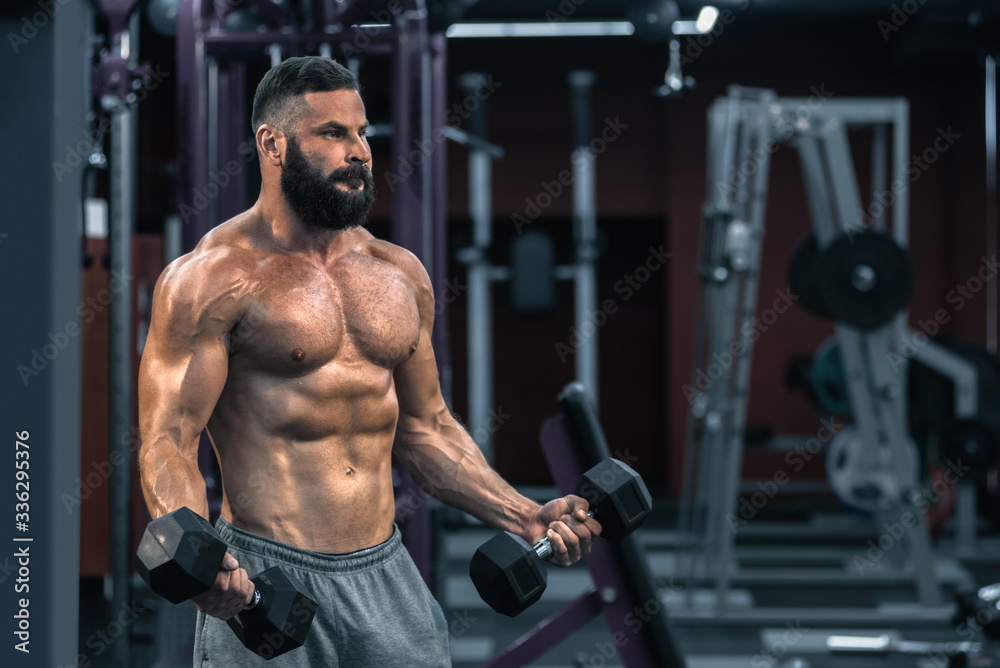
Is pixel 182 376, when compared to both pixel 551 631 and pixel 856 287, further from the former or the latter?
pixel 856 287

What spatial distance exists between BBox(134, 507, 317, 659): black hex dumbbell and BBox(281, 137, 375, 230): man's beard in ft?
1.37

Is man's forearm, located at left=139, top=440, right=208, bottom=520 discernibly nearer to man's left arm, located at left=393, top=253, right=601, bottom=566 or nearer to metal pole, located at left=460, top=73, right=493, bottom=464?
man's left arm, located at left=393, top=253, right=601, bottom=566

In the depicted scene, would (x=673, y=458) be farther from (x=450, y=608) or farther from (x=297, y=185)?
(x=297, y=185)

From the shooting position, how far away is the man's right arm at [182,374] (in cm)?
122

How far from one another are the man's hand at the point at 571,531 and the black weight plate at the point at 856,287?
9.46ft

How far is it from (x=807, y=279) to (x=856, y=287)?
394mm

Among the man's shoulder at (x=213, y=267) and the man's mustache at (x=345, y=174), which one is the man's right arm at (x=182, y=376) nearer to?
the man's shoulder at (x=213, y=267)

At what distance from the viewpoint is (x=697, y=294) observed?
649 cm

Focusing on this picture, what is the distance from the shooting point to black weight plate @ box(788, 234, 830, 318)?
4133mm

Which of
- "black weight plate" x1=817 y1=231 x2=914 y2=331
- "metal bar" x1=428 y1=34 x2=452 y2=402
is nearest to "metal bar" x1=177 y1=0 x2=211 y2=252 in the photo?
"metal bar" x1=428 y1=34 x2=452 y2=402

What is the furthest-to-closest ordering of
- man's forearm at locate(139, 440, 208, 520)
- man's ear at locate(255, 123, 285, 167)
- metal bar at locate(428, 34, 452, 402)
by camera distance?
metal bar at locate(428, 34, 452, 402) < man's ear at locate(255, 123, 285, 167) < man's forearm at locate(139, 440, 208, 520)

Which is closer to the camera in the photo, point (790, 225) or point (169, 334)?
point (169, 334)

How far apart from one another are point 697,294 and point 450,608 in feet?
9.86

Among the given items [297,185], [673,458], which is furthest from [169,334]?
[673,458]
